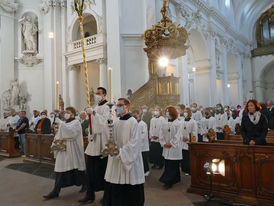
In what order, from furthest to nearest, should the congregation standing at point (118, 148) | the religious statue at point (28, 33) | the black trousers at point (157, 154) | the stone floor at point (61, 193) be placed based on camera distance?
the religious statue at point (28, 33) → the black trousers at point (157, 154) → the stone floor at point (61, 193) → the congregation standing at point (118, 148)

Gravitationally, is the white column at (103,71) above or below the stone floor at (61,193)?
above

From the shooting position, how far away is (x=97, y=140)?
14.9 ft

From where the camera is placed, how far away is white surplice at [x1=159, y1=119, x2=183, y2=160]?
5.53 meters

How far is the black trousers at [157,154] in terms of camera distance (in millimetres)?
7480

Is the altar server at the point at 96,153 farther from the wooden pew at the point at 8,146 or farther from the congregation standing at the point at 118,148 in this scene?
the wooden pew at the point at 8,146

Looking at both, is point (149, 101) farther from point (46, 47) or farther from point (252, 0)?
point (252, 0)

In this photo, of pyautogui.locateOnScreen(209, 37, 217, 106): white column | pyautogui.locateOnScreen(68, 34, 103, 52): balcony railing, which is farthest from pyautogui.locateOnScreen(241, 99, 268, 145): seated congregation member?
pyautogui.locateOnScreen(209, 37, 217, 106): white column

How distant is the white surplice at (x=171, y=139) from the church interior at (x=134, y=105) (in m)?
0.03

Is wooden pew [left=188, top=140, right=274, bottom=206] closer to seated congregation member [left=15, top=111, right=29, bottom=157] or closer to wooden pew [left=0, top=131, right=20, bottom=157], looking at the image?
seated congregation member [left=15, top=111, right=29, bottom=157]

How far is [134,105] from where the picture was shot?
11.0m

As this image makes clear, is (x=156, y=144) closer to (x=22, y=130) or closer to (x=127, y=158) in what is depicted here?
(x=127, y=158)

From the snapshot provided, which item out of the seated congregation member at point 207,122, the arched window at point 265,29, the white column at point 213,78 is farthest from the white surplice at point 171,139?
the arched window at point 265,29

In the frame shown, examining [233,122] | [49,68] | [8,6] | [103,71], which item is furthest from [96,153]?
[8,6]

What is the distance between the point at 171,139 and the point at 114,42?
8854 mm
